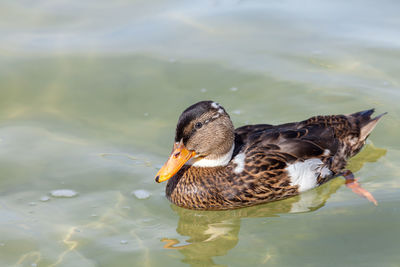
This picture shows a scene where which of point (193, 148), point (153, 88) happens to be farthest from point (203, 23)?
point (193, 148)

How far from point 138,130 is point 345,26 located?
14.0ft

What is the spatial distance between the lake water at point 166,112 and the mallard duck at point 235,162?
14 centimetres

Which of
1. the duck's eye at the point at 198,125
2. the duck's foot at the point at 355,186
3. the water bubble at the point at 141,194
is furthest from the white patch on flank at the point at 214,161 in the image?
the duck's foot at the point at 355,186

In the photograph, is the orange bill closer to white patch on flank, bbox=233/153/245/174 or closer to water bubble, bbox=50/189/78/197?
white patch on flank, bbox=233/153/245/174

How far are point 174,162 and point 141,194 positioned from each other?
61 centimetres

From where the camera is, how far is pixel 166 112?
8.16 meters

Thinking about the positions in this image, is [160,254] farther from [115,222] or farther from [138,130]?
[138,130]

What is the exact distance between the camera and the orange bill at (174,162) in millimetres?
5961

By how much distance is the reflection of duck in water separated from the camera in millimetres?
5440

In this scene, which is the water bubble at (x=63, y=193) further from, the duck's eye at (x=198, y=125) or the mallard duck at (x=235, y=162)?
the duck's eye at (x=198, y=125)

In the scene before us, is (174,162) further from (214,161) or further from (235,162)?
(235,162)

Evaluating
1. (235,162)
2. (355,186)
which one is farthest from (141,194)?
(355,186)

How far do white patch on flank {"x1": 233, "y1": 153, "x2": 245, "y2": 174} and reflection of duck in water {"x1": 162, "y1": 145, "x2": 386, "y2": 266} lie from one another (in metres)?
0.40

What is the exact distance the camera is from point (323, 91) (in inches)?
326
